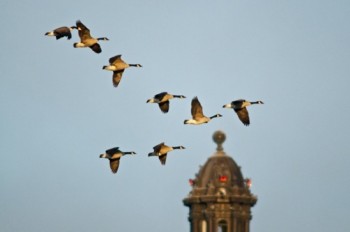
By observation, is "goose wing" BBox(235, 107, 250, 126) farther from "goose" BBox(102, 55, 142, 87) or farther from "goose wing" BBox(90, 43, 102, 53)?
"goose wing" BBox(90, 43, 102, 53)

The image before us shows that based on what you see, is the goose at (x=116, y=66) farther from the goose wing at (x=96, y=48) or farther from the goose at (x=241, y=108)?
the goose at (x=241, y=108)

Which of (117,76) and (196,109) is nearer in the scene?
(117,76)

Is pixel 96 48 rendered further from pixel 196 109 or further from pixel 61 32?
pixel 196 109

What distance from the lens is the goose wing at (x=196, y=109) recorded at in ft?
457

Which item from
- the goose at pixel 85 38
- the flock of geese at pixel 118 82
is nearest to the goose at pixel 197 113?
the flock of geese at pixel 118 82

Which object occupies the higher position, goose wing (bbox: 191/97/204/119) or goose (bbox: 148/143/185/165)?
goose wing (bbox: 191/97/204/119)

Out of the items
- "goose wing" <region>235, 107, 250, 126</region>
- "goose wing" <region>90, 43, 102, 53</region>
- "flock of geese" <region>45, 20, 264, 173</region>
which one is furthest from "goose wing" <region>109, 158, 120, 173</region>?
"goose wing" <region>235, 107, 250, 126</region>

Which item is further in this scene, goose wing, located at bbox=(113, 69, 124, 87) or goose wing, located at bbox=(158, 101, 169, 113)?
goose wing, located at bbox=(158, 101, 169, 113)

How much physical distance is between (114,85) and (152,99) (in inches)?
123

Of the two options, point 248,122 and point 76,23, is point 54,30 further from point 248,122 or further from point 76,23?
point 248,122

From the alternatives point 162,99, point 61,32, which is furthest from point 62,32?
point 162,99

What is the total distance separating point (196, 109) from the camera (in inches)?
5492

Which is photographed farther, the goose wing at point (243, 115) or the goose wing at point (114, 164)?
the goose wing at point (114, 164)

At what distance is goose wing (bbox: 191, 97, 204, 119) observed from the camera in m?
139
